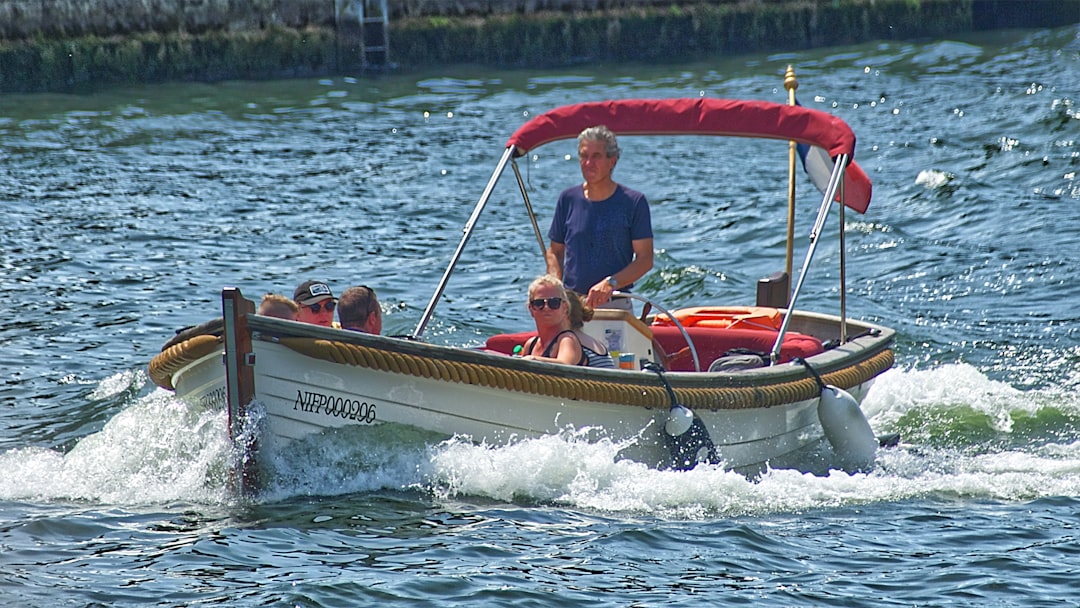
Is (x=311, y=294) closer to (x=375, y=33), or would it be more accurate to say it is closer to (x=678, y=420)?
(x=678, y=420)

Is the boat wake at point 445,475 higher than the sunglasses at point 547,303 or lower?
lower

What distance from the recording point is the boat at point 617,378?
714 centimetres

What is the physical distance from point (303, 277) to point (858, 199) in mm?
6805

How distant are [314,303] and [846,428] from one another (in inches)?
125

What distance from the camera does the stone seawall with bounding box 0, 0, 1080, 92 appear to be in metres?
25.5

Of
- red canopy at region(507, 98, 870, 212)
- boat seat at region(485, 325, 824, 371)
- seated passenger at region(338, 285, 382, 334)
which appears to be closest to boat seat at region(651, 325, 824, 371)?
boat seat at region(485, 325, 824, 371)

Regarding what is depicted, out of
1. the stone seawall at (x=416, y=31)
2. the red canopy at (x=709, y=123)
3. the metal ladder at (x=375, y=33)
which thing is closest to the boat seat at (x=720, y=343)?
the red canopy at (x=709, y=123)

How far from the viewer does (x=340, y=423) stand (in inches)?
285

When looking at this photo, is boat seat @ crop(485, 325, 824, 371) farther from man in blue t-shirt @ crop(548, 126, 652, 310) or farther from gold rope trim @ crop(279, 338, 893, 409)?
gold rope trim @ crop(279, 338, 893, 409)

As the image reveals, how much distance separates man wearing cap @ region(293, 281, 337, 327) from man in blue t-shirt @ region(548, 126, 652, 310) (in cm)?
154

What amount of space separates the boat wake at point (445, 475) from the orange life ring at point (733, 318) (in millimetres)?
1455

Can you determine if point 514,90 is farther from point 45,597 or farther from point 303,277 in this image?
point 45,597

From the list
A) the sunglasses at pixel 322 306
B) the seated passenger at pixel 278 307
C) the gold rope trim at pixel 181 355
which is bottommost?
the gold rope trim at pixel 181 355

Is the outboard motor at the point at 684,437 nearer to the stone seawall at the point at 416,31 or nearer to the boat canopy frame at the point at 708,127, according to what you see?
the boat canopy frame at the point at 708,127
